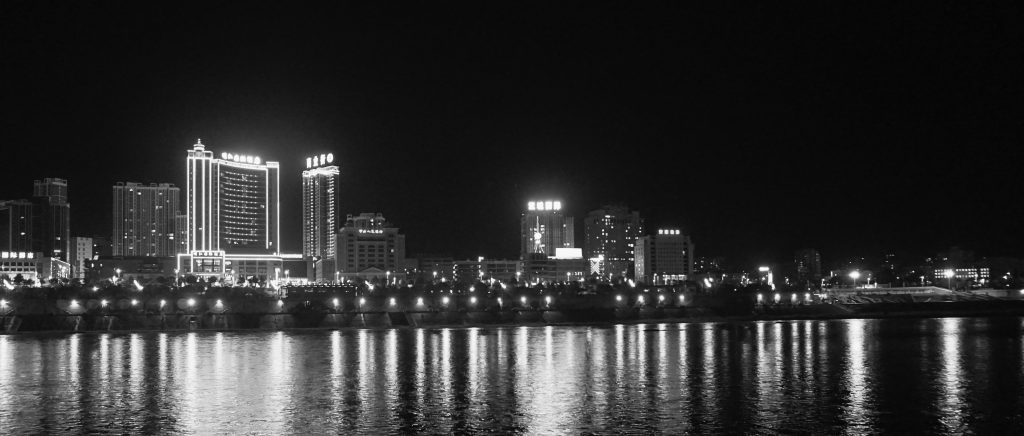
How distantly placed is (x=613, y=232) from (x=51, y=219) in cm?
10048

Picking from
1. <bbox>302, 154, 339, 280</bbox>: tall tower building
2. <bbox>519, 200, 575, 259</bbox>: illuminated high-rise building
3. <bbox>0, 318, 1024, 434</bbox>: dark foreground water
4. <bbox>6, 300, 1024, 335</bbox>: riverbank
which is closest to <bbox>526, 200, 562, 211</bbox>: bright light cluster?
<bbox>519, 200, 575, 259</bbox>: illuminated high-rise building

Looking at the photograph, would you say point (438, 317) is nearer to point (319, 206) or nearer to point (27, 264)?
point (27, 264)

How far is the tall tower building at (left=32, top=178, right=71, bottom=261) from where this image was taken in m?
138

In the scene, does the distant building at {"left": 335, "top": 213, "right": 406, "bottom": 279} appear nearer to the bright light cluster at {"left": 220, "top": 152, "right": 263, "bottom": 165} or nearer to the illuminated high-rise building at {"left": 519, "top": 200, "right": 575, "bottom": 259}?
the bright light cluster at {"left": 220, "top": 152, "right": 263, "bottom": 165}

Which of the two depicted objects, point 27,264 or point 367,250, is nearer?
point 27,264

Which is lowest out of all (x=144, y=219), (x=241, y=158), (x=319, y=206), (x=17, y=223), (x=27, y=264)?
(x=27, y=264)

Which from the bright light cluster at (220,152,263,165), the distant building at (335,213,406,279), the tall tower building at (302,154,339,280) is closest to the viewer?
the distant building at (335,213,406,279)

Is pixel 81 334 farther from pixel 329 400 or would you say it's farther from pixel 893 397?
pixel 893 397

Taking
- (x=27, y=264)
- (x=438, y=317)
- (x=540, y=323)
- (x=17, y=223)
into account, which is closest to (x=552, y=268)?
(x=27, y=264)

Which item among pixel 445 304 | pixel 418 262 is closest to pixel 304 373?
pixel 445 304

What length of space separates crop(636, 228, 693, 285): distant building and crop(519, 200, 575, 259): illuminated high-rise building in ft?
69.5

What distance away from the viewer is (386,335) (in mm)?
54125

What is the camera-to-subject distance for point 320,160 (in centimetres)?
16988

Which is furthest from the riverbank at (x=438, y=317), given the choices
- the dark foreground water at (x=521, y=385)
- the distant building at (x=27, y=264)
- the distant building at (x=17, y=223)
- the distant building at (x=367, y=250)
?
the distant building at (x=17, y=223)
